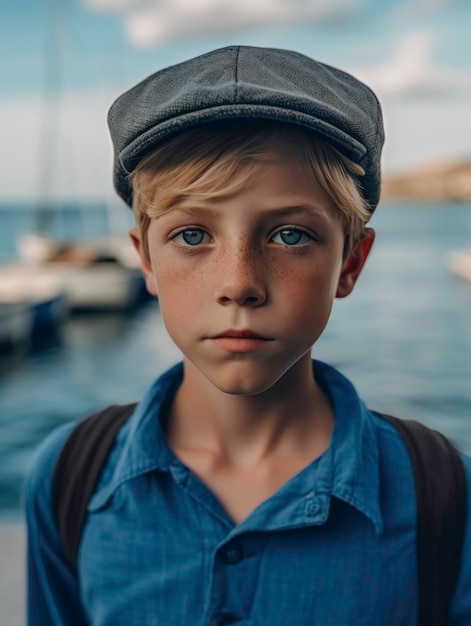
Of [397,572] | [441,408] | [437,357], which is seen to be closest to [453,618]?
[397,572]

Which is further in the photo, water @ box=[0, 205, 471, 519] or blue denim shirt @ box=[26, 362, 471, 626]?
water @ box=[0, 205, 471, 519]

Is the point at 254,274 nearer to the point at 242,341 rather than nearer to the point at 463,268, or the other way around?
the point at 242,341

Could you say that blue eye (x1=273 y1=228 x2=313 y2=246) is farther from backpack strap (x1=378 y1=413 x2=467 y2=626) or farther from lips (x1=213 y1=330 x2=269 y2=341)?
backpack strap (x1=378 y1=413 x2=467 y2=626)

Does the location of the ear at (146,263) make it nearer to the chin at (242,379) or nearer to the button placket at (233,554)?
the chin at (242,379)

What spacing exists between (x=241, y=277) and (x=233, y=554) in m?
0.53

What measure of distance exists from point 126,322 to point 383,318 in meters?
8.96

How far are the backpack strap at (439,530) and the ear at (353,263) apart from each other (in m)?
0.37

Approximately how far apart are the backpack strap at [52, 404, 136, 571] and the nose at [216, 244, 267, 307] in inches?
21.6

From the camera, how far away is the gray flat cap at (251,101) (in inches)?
45.6

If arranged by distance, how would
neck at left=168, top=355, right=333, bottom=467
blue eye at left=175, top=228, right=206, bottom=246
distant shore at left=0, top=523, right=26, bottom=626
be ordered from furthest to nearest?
1. distant shore at left=0, top=523, right=26, bottom=626
2. neck at left=168, top=355, right=333, bottom=467
3. blue eye at left=175, top=228, right=206, bottom=246

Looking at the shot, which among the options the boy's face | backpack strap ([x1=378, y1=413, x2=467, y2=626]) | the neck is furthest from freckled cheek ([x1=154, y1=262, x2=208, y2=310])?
backpack strap ([x1=378, y1=413, x2=467, y2=626])

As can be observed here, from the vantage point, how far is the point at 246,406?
152cm

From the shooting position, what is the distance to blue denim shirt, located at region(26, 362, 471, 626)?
139cm

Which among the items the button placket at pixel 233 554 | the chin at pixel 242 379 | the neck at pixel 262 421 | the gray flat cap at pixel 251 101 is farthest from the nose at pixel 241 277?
the button placket at pixel 233 554
